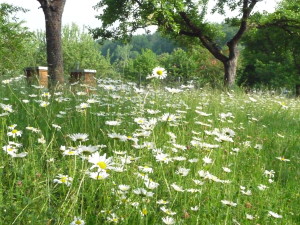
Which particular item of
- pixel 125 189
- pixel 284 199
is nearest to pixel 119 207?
pixel 125 189

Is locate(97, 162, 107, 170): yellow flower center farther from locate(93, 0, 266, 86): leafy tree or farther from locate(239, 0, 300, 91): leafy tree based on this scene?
locate(239, 0, 300, 91): leafy tree

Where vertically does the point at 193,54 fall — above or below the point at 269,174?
above

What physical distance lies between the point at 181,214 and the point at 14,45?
18.0 meters

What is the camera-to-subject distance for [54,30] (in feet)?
26.2

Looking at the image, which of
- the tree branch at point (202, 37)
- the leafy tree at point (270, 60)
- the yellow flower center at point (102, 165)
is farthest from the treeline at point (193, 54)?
the yellow flower center at point (102, 165)

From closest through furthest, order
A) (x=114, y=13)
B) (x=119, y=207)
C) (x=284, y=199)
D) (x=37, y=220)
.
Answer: (x=37, y=220) → (x=119, y=207) → (x=284, y=199) → (x=114, y=13)

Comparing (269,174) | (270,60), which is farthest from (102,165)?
(270,60)

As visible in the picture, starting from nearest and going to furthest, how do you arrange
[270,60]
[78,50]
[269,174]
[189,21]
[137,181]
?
[137,181] < [269,174] < [189,21] < [270,60] < [78,50]

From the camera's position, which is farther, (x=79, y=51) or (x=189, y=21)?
(x=79, y=51)

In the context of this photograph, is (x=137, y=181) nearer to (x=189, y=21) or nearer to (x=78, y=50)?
(x=189, y=21)

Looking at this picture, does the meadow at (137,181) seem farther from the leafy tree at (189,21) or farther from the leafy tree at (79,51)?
the leafy tree at (79,51)

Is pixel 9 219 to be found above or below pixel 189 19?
below

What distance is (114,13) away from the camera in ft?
53.6

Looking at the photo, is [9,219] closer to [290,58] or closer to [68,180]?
[68,180]
